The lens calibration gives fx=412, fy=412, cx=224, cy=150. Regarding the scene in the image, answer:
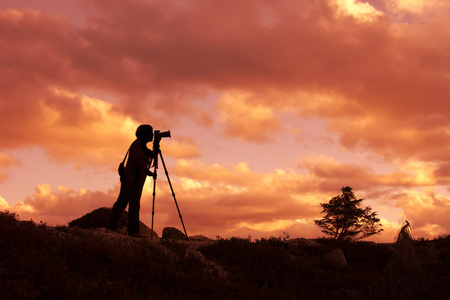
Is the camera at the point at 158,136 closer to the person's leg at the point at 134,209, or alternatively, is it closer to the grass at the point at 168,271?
the person's leg at the point at 134,209

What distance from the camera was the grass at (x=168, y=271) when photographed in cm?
888

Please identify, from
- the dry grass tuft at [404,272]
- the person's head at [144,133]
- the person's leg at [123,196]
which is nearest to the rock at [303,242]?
the dry grass tuft at [404,272]

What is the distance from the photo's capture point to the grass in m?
8.88

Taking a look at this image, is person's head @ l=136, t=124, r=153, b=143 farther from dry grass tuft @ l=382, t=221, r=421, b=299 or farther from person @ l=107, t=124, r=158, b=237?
dry grass tuft @ l=382, t=221, r=421, b=299

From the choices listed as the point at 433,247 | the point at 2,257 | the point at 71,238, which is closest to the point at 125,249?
the point at 71,238

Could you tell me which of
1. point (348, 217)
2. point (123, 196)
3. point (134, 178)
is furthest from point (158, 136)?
point (348, 217)

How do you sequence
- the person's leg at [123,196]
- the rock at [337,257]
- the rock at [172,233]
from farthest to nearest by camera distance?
the rock at [172,233]
the person's leg at [123,196]
the rock at [337,257]

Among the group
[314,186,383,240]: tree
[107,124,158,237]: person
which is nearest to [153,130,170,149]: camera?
[107,124,158,237]: person

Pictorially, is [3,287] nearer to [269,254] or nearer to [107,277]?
[107,277]

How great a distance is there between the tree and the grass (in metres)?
13.2

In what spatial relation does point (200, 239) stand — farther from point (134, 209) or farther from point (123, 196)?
point (123, 196)

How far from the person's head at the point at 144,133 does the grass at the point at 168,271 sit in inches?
154

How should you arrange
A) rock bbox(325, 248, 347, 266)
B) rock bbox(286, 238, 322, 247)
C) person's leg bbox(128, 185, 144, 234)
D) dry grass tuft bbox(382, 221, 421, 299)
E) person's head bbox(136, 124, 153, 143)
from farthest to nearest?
1. rock bbox(286, 238, 322, 247)
2. person's head bbox(136, 124, 153, 143)
3. person's leg bbox(128, 185, 144, 234)
4. rock bbox(325, 248, 347, 266)
5. dry grass tuft bbox(382, 221, 421, 299)

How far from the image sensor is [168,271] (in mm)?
10336
